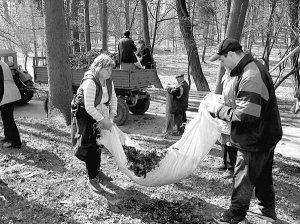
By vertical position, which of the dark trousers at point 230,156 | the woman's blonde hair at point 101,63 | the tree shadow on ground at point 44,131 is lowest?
the tree shadow on ground at point 44,131

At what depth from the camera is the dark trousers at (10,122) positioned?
4871mm

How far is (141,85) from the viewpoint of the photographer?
7.20m

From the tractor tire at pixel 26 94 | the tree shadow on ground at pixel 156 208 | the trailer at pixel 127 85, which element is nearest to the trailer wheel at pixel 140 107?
the trailer at pixel 127 85

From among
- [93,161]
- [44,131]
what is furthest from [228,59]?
[44,131]

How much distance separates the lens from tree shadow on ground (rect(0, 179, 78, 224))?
10.2 ft

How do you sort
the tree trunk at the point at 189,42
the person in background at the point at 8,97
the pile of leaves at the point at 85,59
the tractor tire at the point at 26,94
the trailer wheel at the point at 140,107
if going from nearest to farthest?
the person in background at the point at 8,97, the pile of leaves at the point at 85,59, the trailer wheel at the point at 140,107, the tractor tire at the point at 26,94, the tree trunk at the point at 189,42

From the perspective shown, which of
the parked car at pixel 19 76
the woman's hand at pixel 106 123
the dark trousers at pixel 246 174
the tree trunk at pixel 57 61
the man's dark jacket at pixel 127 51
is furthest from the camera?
the parked car at pixel 19 76

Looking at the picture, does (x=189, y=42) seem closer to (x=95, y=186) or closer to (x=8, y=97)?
(x=8, y=97)

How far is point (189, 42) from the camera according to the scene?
1110 centimetres

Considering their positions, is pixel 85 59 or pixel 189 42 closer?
pixel 85 59

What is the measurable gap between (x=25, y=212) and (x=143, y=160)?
140cm

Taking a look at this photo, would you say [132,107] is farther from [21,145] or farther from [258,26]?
[258,26]

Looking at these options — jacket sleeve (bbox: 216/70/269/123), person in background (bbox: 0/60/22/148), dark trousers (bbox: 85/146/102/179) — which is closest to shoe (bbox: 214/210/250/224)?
jacket sleeve (bbox: 216/70/269/123)

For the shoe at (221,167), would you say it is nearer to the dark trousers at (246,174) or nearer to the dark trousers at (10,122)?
the dark trousers at (246,174)
